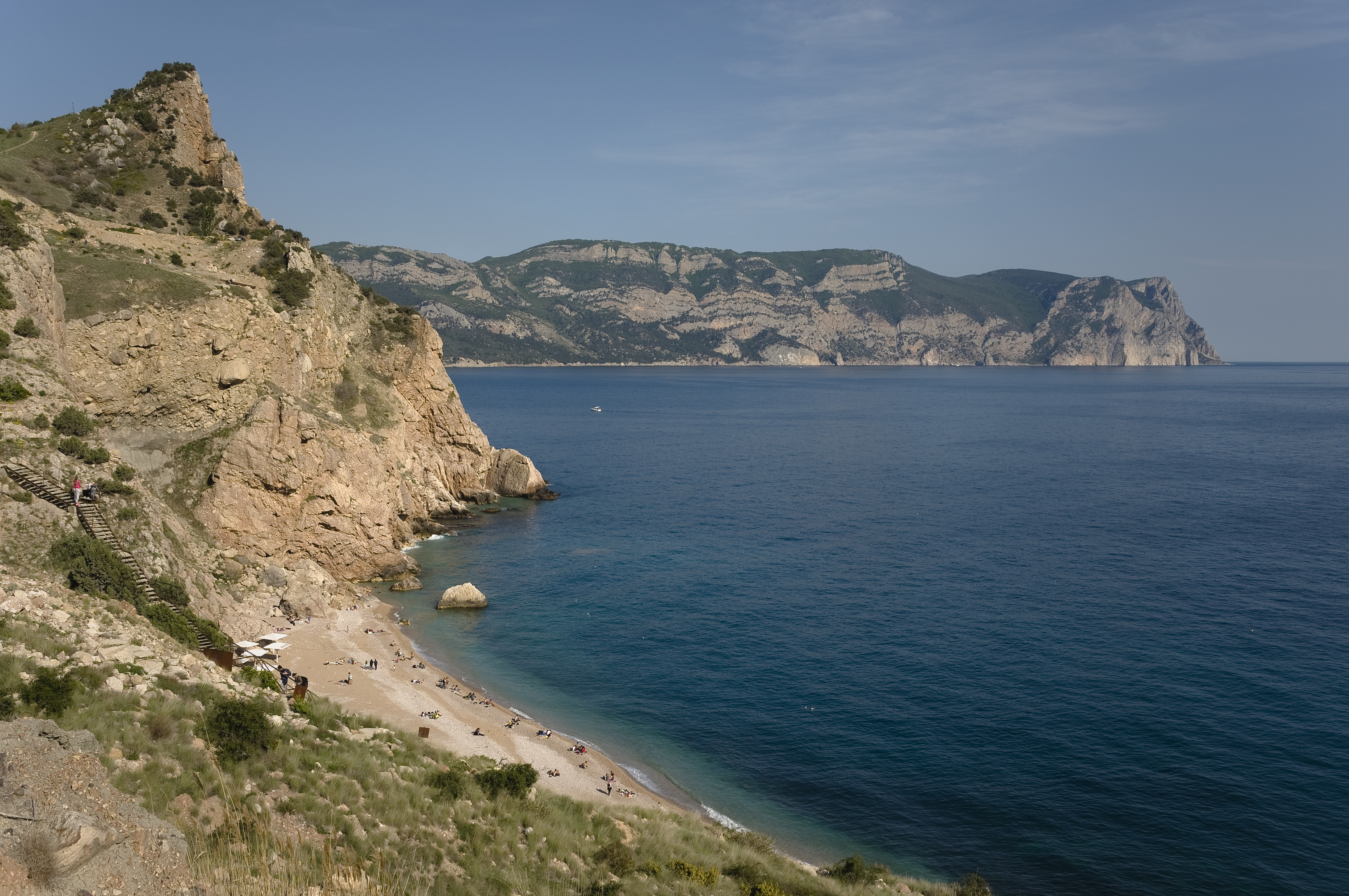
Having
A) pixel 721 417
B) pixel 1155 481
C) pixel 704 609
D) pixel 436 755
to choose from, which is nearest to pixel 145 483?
pixel 436 755

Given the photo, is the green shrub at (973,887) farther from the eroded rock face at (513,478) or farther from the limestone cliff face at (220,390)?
the eroded rock face at (513,478)

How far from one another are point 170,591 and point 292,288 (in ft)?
112

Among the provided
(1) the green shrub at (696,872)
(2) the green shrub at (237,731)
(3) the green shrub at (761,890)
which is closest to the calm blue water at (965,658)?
(3) the green shrub at (761,890)

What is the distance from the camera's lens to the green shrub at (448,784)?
2111cm

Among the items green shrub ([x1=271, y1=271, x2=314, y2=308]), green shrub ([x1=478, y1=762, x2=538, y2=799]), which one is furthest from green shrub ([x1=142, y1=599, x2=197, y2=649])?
green shrub ([x1=271, y1=271, x2=314, y2=308])

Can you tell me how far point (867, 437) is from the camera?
458ft

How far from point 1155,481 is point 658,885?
311ft

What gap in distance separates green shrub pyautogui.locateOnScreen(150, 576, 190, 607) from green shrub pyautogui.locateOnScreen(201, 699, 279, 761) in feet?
51.5

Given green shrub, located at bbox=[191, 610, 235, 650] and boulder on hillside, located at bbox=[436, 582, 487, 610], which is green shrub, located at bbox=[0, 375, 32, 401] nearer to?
green shrub, located at bbox=[191, 610, 235, 650]

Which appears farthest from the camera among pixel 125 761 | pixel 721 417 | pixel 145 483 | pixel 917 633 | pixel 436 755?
Answer: pixel 721 417

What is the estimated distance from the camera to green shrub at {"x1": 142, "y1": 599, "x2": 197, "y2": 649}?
29.7 m

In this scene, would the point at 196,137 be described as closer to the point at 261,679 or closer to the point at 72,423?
the point at 72,423

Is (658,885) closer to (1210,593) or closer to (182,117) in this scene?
(1210,593)

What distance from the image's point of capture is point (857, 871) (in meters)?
25.4
